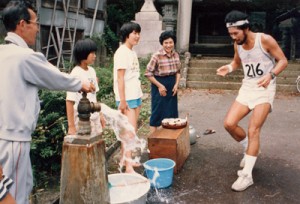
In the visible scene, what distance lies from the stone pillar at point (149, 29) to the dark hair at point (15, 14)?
498 inches

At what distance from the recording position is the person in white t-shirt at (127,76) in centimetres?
521

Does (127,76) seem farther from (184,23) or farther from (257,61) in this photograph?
(184,23)

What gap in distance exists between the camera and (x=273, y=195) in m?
4.67

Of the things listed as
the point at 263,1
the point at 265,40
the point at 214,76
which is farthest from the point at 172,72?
the point at 263,1

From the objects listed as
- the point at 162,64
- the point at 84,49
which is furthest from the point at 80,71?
the point at 162,64

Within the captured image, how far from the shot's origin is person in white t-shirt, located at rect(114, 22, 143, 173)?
5.21m

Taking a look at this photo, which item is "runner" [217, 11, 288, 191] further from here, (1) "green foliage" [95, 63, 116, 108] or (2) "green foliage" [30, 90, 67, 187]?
(1) "green foliage" [95, 63, 116, 108]

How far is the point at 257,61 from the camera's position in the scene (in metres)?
4.98

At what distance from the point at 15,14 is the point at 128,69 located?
260cm

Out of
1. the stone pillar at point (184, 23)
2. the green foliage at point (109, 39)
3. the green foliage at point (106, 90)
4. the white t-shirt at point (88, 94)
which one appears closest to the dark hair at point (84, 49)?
the white t-shirt at point (88, 94)

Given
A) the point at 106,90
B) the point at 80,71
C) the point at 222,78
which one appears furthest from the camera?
the point at 222,78

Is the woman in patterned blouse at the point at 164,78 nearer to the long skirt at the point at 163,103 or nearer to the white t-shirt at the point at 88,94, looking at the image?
the long skirt at the point at 163,103

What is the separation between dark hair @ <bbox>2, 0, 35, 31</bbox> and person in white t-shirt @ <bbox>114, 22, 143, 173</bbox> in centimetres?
236

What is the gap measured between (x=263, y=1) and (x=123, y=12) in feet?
27.3
